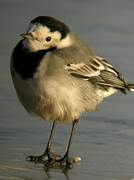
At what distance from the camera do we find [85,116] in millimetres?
9703

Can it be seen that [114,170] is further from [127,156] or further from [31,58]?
[31,58]

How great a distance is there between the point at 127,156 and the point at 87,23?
5455mm

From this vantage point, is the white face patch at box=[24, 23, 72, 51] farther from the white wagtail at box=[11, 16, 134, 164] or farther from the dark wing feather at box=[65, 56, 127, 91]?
the dark wing feather at box=[65, 56, 127, 91]

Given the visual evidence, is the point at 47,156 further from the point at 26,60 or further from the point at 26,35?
the point at 26,35

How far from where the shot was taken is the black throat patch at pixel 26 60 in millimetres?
8242

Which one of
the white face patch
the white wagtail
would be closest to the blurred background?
the white wagtail

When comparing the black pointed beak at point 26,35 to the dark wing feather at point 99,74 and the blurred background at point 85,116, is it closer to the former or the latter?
the dark wing feather at point 99,74

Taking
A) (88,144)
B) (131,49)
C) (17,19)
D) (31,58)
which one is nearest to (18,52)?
(31,58)

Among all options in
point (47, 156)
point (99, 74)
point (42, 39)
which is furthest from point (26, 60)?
point (99, 74)

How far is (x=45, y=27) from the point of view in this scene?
27.2ft

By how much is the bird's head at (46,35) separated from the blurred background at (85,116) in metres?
0.80

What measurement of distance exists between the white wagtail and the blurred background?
21cm

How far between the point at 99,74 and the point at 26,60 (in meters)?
0.91

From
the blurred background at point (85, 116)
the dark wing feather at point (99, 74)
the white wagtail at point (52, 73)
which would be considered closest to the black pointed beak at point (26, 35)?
the white wagtail at point (52, 73)
